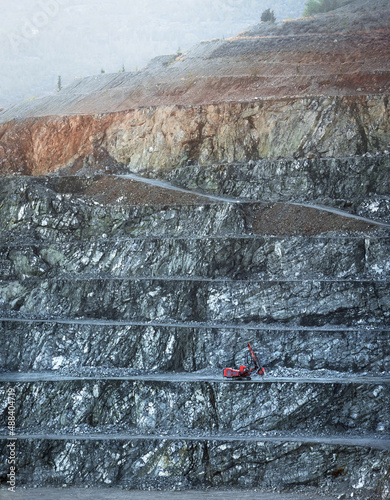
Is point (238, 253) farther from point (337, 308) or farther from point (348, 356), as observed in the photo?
point (348, 356)

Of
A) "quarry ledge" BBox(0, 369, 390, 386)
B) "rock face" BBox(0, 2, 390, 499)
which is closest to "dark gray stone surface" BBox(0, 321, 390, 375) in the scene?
"rock face" BBox(0, 2, 390, 499)

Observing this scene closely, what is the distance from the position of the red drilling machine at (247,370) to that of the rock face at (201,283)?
307 mm

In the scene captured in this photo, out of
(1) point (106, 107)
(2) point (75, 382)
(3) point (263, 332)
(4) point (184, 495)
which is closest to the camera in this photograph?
(4) point (184, 495)

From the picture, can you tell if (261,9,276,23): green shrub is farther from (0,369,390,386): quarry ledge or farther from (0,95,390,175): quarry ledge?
(0,369,390,386): quarry ledge

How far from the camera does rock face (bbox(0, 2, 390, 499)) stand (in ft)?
58.0

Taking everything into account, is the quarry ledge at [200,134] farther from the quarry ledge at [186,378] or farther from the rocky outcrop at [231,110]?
the quarry ledge at [186,378]

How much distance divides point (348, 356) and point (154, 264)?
943 centimetres

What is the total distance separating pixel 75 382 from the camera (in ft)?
64.3

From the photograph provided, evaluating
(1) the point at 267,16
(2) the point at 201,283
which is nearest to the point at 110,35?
(1) the point at 267,16

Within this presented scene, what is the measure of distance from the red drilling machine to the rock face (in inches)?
12.1

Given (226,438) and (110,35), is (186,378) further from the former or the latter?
(110,35)

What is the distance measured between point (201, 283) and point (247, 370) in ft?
17.4

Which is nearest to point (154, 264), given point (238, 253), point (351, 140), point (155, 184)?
point (238, 253)

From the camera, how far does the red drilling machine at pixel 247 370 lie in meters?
19.1
